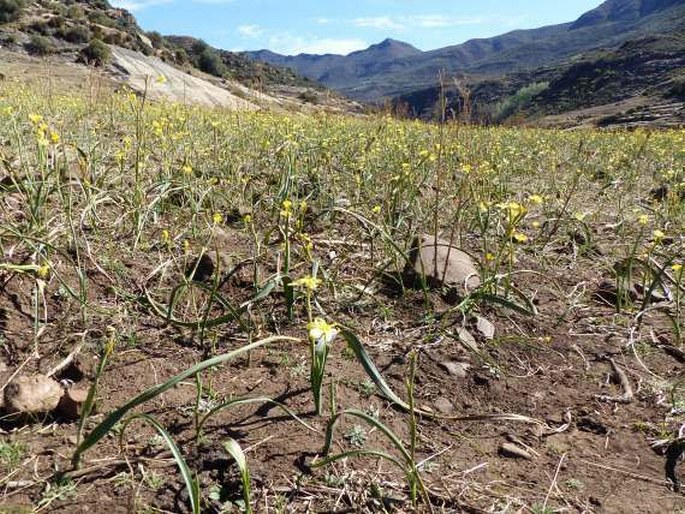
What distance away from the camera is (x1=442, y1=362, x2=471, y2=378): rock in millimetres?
2096

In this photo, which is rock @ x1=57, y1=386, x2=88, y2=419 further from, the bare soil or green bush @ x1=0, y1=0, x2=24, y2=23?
→ green bush @ x1=0, y1=0, x2=24, y2=23

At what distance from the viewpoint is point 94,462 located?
1517mm

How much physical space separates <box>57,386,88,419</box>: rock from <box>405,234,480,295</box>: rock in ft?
5.08

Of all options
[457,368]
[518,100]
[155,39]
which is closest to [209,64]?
[155,39]

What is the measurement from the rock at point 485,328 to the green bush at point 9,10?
1308 inches

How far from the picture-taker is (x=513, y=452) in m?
1.72

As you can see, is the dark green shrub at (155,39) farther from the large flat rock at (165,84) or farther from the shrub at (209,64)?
the large flat rock at (165,84)

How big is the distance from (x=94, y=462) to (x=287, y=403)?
61 cm

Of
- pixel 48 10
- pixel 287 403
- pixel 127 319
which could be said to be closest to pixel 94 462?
pixel 287 403

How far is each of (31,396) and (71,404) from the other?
0.40 feet

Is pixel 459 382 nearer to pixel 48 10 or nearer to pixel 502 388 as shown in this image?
pixel 502 388

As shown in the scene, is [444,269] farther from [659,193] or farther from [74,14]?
[74,14]

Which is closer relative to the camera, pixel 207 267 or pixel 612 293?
pixel 207 267

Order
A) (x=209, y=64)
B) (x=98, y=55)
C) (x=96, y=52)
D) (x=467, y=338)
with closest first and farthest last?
(x=467, y=338) < (x=98, y=55) < (x=96, y=52) < (x=209, y=64)
